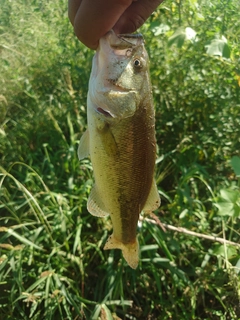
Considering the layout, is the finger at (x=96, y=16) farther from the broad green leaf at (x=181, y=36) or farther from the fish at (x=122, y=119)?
the broad green leaf at (x=181, y=36)

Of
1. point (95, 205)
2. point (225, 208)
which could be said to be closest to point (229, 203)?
point (225, 208)

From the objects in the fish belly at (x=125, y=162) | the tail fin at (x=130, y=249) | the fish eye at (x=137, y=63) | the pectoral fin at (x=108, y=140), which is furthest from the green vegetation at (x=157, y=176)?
the fish eye at (x=137, y=63)

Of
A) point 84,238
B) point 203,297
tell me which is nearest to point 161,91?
point 84,238

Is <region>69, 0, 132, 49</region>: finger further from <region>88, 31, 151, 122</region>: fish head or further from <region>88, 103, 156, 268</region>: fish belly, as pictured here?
<region>88, 103, 156, 268</region>: fish belly

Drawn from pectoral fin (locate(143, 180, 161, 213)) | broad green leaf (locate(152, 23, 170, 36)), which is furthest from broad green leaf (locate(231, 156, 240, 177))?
broad green leaf (locate(152, 23, 170, 36))

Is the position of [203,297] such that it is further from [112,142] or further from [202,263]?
[112,142]

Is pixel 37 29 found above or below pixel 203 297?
above

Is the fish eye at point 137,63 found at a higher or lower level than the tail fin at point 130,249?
higher
